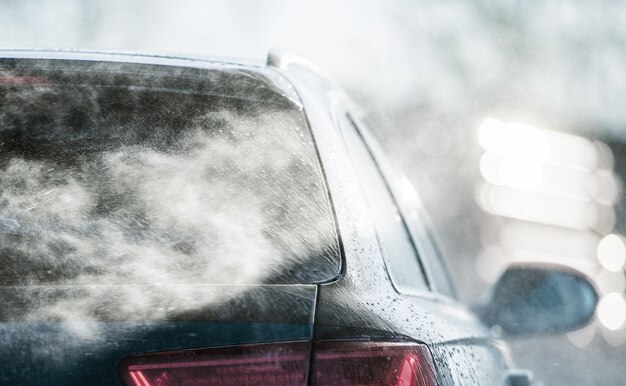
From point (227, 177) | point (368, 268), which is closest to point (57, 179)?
point (227, 177)

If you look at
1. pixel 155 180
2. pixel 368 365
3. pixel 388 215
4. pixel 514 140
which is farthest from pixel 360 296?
pixel 514 140

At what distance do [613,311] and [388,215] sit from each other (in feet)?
48.5

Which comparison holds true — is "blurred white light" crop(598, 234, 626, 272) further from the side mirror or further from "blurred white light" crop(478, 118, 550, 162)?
the side mirror

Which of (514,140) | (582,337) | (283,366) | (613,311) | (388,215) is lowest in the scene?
A: (613,311)

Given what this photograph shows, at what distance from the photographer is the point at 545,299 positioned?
2852 millimetres

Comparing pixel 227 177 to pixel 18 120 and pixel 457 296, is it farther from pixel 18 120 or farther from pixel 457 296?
pixel 457 296

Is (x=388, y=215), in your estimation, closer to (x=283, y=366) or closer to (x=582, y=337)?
(x=283, y=366)

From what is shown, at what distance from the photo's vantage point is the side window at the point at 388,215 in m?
2.38

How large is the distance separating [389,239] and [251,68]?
65cm

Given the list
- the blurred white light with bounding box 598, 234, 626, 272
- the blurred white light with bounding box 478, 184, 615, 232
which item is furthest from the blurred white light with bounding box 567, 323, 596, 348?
the blurred white light with bounding box 478, 184, 615, 232

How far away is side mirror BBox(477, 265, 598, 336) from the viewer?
111 inches

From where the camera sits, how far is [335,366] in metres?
1.36

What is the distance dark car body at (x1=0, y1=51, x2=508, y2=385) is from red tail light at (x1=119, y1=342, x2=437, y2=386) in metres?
0.01

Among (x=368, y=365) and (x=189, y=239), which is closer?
(x=368, y=365)
